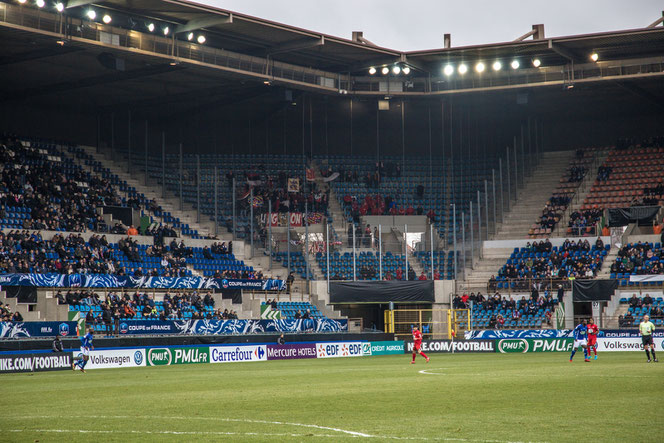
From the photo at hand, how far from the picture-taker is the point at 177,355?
38406 mm

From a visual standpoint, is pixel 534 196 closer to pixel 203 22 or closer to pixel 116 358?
pixel 203 22

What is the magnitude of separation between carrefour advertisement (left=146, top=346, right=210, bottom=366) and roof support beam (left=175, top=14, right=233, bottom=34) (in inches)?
693

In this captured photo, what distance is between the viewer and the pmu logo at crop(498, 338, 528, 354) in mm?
46344

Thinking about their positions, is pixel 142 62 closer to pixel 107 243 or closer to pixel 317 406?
pixel 107 243

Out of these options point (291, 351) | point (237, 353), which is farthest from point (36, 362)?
point (291, 351)

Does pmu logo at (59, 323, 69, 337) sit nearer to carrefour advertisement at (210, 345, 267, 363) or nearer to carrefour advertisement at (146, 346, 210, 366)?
carrefour advertisement at (146, 346, 210, 366)

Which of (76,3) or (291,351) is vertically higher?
(76,3)

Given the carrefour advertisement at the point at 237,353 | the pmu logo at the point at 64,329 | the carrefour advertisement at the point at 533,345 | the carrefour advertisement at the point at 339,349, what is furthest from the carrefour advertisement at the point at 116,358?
the carrefour advertisement at the point at 533,345

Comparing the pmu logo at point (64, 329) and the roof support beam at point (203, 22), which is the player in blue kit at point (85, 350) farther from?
the roof support beam at point (203, 22)

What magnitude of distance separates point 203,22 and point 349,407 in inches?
1301

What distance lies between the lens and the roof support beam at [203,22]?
44.8 meters

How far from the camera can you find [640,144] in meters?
62.7

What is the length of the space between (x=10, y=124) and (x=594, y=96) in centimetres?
4109

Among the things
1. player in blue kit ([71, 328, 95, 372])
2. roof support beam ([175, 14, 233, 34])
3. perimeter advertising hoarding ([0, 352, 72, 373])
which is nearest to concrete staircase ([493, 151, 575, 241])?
roof support beam ([175, 14, 233, 34])
